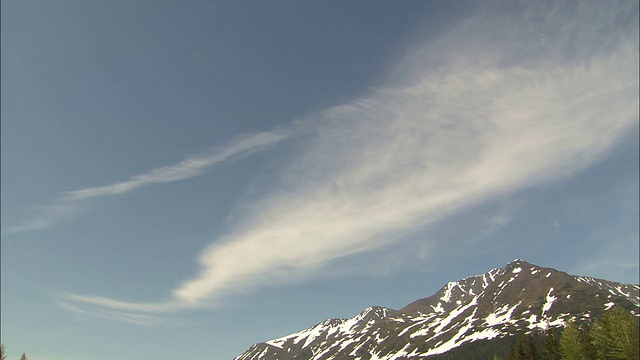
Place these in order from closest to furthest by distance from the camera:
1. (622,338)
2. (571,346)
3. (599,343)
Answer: (622,338)
(599,343)
(571,346)

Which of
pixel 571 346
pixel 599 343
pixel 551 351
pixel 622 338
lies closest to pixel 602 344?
pixel 599 343

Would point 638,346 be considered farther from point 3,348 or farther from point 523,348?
point 3,348

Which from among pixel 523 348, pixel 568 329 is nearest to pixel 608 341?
pixel 568 329

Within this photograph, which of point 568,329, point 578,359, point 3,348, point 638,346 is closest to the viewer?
point 638,346

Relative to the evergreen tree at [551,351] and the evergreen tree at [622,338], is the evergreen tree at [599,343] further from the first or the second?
the evergreen tree at [551,351]

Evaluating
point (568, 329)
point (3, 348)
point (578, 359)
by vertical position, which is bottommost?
point (578, 359)

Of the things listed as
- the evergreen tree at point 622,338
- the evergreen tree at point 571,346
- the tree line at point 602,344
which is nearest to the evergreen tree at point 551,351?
the tree line at point 602,344

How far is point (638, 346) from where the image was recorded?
67000mm

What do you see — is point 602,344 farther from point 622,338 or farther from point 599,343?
point 622,338

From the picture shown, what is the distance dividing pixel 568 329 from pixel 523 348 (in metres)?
10.5

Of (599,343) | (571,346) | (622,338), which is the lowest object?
(622,338)

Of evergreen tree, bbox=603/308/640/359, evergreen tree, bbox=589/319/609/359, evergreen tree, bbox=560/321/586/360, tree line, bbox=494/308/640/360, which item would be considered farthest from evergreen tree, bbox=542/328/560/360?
evergreen tree, bbox=603/308/640/359

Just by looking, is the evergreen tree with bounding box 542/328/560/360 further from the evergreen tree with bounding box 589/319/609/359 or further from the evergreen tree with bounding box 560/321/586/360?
the evergreen tree with bounding box 589/319/609/359

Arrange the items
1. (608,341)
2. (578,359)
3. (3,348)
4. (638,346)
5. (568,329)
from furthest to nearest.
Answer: (3,348), (568,329), (578,359), (608,341), (638,346)
